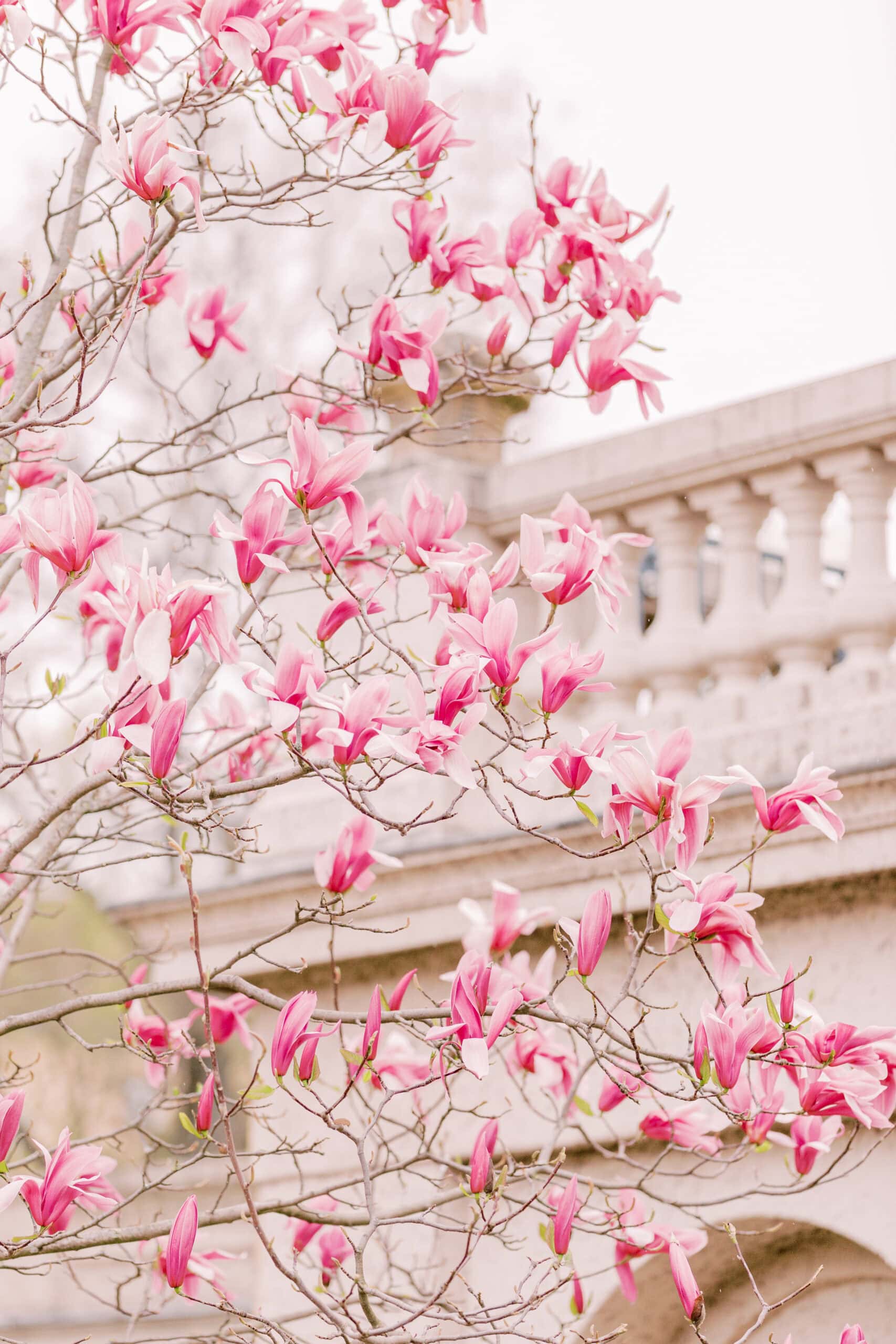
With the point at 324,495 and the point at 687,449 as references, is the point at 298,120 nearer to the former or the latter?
the point at 324,495

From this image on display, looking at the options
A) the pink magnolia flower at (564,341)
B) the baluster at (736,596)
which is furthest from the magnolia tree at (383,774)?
the baluster at (736,596)

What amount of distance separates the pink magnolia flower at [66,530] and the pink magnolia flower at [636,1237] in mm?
1298

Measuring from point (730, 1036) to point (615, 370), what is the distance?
1.25 metres

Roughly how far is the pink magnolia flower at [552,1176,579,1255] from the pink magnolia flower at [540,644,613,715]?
74 centimetres

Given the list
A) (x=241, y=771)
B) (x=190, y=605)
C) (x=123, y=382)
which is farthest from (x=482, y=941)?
(x=123, y=382)

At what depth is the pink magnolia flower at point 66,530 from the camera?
221cm

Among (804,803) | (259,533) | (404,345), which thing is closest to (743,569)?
(404,345)

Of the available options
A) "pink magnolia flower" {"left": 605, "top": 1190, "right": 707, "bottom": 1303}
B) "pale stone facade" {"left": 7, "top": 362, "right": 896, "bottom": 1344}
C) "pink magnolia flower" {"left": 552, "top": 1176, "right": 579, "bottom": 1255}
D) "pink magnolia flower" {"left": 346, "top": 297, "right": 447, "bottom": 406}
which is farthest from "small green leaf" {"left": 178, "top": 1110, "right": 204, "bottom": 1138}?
"pale stone facade" {"left": 7, "top": 362, "right": 896, "bottom": 1344}

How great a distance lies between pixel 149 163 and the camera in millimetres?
2473

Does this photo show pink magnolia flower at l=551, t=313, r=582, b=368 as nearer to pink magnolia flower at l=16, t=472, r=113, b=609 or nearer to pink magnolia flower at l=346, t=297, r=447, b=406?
pink magnolia flower at l=346, t=297, r=447, b=406

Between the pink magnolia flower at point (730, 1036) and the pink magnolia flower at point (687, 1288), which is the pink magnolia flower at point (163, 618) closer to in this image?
the pink magnolia flower at point (730, 1036)

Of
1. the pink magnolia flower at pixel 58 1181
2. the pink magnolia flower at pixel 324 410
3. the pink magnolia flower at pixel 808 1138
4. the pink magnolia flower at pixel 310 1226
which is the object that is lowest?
the pink magnolia flower at pixel 310 1226

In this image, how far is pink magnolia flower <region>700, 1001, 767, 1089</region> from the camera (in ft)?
7.48

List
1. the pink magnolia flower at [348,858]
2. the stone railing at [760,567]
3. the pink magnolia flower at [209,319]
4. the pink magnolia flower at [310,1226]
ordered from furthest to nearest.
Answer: the stone railing at [760,567] < the pink magnolia flower at [209,319] < the pink magnolia flower at [310,1226] < the pink magnolia flower at [348,858]
